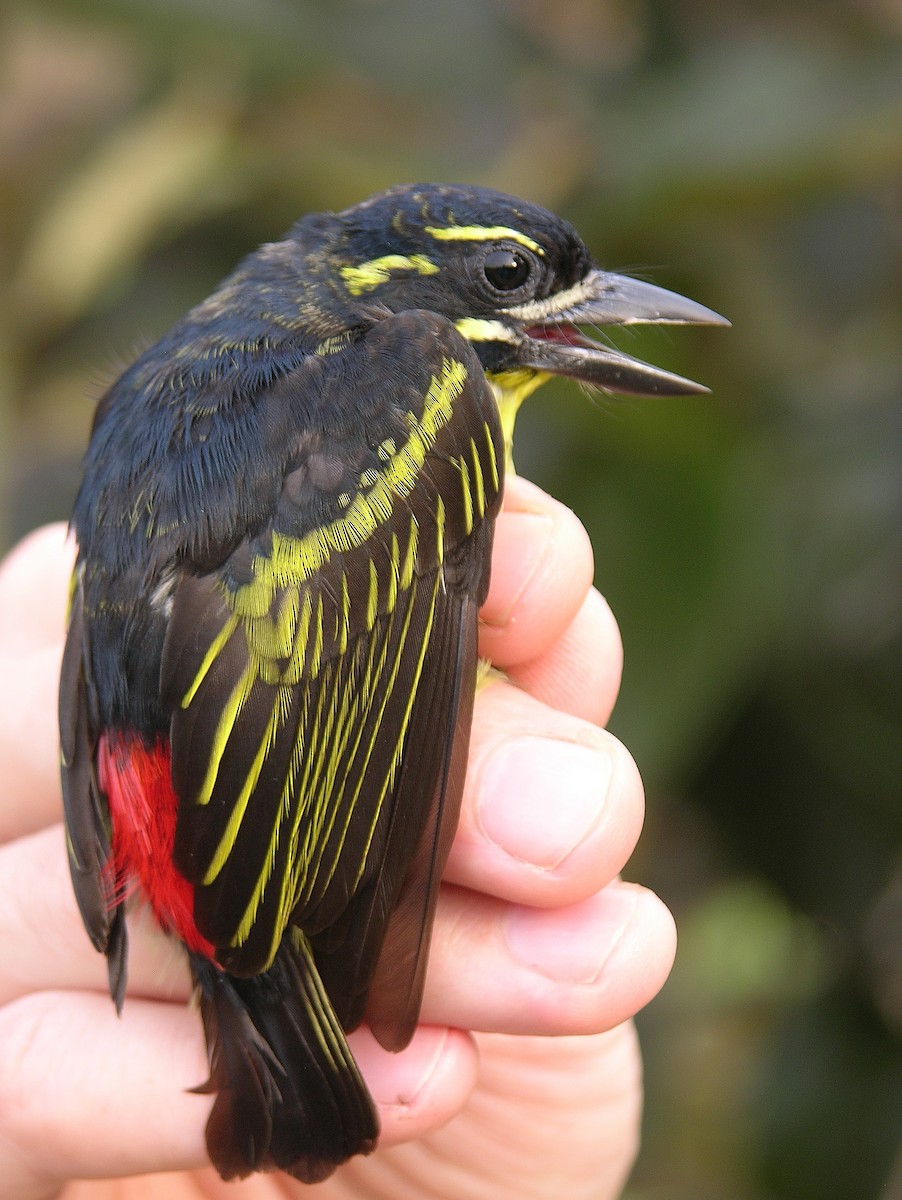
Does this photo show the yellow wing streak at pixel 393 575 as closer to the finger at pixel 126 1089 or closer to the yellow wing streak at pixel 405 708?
the yellow wing streak at pixel 405 708

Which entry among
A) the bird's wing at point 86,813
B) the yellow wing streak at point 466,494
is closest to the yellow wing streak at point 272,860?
the bird's wing at point 86,813

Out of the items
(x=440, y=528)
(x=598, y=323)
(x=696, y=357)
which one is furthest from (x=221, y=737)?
(x=696, y=357)

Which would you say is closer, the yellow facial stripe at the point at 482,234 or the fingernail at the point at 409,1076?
the fingernail at the point at 409,1076

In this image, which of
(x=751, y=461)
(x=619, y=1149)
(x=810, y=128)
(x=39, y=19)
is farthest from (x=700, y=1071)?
(x=39, y=19)

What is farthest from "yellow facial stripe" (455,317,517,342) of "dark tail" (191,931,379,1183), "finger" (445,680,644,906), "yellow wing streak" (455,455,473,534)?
"dark tail" (191,931,379,1183)

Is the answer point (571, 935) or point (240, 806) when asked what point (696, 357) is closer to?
point (571, 935)
